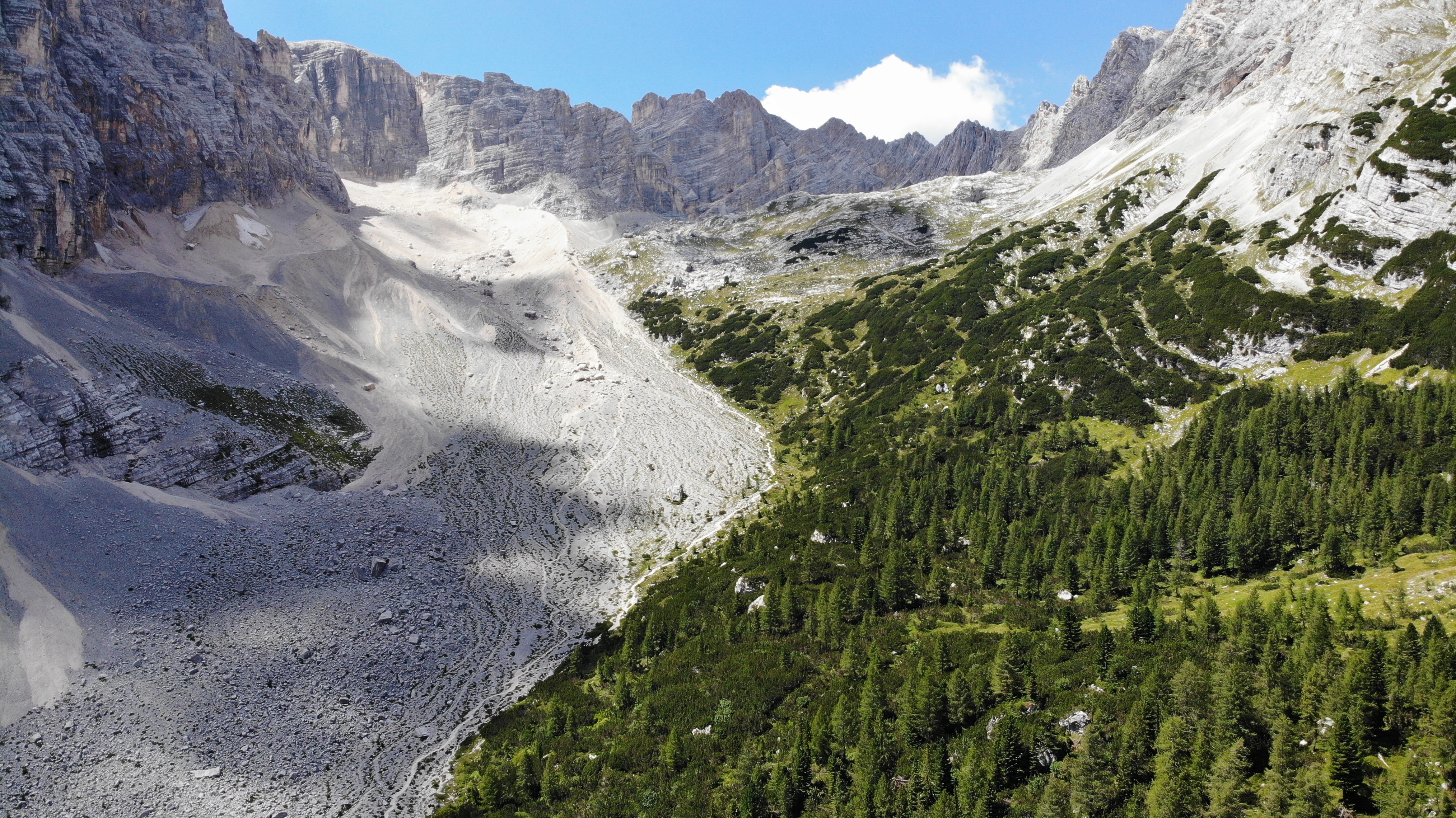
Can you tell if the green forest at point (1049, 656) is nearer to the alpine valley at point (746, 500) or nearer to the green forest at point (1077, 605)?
the green forest at point (1077, 605)

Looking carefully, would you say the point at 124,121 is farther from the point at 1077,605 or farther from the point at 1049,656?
the point at 1077,605

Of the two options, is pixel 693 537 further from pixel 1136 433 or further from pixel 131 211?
pixel 131 211

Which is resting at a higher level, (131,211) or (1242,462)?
(131,211)

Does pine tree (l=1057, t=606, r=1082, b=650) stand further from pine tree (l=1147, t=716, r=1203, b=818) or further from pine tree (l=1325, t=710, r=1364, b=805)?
pine tree (l=1325, t=710, r=1364, b=805)

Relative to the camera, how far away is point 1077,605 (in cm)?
4494

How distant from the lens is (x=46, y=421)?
55.1 meters

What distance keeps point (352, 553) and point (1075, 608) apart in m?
52.4

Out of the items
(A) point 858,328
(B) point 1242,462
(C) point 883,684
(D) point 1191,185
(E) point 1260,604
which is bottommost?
(C) point 883,684

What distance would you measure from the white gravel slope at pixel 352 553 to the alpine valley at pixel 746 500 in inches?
12.2

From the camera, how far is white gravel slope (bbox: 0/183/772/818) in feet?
126

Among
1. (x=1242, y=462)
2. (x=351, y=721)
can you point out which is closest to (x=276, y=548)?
(x=351, y=721)

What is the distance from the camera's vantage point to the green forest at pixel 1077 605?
89.5 feet

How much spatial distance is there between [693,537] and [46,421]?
170ft

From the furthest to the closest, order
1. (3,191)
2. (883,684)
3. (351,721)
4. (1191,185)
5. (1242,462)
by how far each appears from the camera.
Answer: (1191,185), (3,191), (1242,462), (351,721), (883,684)
